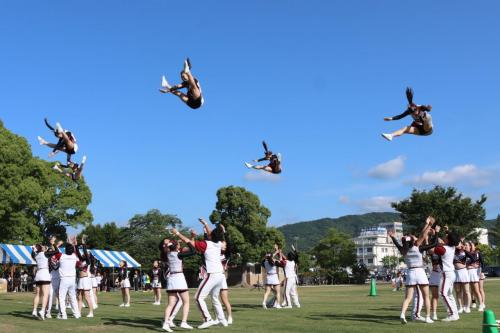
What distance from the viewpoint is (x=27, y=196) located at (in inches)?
1769

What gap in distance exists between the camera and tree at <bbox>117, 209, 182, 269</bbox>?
77.1m

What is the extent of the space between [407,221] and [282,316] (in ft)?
169

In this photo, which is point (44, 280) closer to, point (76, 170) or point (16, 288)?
point (76, 170)

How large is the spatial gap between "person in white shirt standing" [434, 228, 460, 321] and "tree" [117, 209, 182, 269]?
211 feet

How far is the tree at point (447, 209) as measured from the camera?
62094mm

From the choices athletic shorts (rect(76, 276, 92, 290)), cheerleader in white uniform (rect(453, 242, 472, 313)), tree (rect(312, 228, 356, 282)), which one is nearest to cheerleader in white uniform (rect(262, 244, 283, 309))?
athletic shorts (rect(76, 276, 92, 290))

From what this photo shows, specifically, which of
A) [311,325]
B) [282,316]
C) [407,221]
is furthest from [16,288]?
[407,221]

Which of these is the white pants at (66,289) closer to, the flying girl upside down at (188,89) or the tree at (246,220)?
the flying girl upside down at (188,89)

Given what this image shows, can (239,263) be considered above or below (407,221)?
below

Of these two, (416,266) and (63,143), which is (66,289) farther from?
(416,266)

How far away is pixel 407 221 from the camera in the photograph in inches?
A: 2532

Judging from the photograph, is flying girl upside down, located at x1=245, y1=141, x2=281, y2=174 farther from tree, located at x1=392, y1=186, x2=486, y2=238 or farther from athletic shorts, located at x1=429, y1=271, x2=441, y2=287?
tree, located at x1=392, y1=186, x2=486, y2=238

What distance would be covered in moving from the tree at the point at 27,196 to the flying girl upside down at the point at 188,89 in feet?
108

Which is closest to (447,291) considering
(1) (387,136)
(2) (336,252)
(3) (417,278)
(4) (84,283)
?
(3) (417,278)
